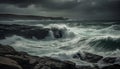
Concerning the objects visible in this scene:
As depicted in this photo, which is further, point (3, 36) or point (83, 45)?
point (3, 36)

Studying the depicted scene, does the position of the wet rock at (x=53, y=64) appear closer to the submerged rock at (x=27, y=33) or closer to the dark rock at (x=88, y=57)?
the dark rock at (x=88, y=57)

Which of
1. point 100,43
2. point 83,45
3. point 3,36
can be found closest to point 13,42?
point 3,36

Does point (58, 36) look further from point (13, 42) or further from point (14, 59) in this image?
point (14, 59)

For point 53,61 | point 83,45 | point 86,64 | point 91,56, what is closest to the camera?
point 53,61

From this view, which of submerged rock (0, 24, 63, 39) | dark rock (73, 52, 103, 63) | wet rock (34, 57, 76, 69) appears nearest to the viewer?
wet rock (34, 57, 76, 69)

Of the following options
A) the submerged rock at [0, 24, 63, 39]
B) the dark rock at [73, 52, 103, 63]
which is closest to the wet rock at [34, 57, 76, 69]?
the dark rock at [73, 52, 103, 63]

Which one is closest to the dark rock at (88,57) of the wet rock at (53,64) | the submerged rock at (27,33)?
the wet rock at (53,64)

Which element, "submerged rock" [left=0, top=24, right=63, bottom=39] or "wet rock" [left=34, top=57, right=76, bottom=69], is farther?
"submerged rock" [left=0, top=24, right=63, bottom=39]

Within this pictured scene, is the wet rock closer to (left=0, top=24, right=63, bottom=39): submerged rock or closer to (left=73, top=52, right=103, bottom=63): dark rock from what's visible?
(left=73, top=52, right=103, bottom=63): dark rock

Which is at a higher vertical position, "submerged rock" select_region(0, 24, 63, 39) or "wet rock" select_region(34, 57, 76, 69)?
"wet rock" select_region(34, 57, 76, 69)

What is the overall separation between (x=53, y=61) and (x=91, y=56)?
2939 mm

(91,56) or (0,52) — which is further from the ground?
(0,52)

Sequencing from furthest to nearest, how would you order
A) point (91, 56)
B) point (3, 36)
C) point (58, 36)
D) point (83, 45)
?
point (58, 36)
point (3, 36)
point (83, 45)
point (91, 56)

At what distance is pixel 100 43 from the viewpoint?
52.5 feet
